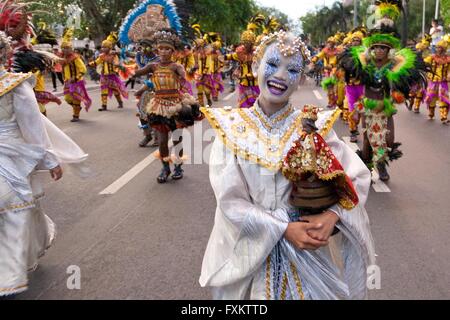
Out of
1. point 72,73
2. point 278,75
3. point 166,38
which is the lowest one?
point 72,73

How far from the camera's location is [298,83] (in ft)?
8.52

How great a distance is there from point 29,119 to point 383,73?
4.40 meters

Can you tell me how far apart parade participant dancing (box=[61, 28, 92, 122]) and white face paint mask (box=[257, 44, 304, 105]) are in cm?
1130

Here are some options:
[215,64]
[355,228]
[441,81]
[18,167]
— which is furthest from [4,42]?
[215,64]

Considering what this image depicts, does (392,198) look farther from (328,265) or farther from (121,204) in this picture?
(328,265)

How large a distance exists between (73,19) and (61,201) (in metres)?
27.1

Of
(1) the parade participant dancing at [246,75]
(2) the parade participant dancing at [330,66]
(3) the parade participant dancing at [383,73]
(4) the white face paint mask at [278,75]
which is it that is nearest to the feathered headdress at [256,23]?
(1) the parade participant dancing at [246,75]

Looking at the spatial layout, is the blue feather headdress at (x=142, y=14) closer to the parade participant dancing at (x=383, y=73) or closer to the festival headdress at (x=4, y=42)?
the parade participant dancing at (x=383, y=73)

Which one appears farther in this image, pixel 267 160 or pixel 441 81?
pixel 441 81

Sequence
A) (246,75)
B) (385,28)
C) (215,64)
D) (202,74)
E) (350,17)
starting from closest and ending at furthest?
(385,28) < (246,75) < (202,74) < (215,64) < (350,17)

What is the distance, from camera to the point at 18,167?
370 centimetres

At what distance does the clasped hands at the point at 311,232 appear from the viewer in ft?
7.29

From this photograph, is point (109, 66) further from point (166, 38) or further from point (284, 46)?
point (284, 46)

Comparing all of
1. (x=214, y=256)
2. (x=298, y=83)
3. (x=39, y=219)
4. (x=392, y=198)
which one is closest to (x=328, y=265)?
(x=214, y=256)
